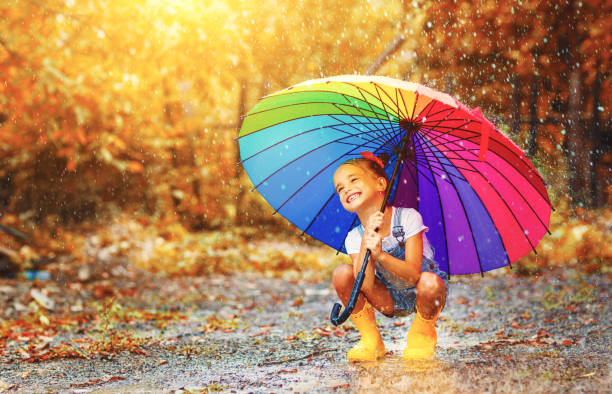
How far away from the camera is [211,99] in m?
12.0

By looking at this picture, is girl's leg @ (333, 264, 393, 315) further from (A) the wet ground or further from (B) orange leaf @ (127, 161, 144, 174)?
(B) orange leaf @ (127, 161, 144, 174)

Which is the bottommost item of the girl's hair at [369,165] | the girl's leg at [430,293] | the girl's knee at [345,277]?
the girl's leg at [430,293]

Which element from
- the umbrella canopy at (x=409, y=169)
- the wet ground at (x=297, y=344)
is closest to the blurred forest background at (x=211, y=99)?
the wet ground at (x=297, y=344)

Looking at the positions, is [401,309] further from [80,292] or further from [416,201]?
[80,292]

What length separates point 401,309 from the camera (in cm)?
323

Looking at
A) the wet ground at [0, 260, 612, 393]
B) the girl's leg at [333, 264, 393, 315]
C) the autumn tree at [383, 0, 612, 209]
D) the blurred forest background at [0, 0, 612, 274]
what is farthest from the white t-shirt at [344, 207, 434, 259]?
the autumn tree at [383, 0, 612, 209]

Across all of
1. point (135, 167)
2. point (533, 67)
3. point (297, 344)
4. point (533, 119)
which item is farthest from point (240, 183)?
point (297, 344)

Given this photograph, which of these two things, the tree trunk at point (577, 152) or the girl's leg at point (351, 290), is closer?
the girl's leg at point (351, 290)

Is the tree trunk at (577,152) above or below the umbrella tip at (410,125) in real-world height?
above

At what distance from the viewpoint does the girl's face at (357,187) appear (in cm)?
305

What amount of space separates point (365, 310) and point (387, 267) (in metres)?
Answer: 0.47

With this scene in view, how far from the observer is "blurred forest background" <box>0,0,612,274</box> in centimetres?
738

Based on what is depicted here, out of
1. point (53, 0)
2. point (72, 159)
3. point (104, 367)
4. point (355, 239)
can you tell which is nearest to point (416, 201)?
point (355, 239)

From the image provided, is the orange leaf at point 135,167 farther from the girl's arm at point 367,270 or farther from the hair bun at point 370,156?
the girl's arm at point 367,270
